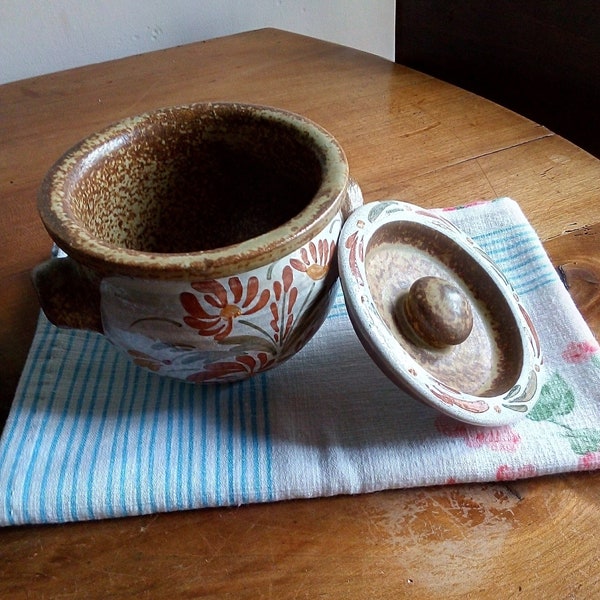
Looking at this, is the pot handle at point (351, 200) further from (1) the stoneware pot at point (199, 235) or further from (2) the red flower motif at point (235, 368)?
(2) the red flower motif at point (235, 368)

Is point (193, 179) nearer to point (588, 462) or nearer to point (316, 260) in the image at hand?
point (316, 260)

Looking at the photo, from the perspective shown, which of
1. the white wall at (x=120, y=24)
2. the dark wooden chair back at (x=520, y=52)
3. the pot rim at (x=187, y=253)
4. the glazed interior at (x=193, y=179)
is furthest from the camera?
the white wall at (x=120, y=24)

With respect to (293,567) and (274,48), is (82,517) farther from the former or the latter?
(274,48)

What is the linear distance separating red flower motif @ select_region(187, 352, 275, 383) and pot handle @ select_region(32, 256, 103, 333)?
0.07 m

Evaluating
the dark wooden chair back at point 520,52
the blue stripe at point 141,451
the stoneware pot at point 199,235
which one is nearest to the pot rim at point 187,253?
the stoneware pot at point 199,235

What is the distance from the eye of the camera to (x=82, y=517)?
355 mm

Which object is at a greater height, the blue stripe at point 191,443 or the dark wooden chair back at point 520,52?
the dark wooden chair back at point 520,52

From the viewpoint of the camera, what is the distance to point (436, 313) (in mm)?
387

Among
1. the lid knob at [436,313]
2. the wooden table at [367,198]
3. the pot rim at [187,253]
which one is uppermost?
the pot rim at [187,253]

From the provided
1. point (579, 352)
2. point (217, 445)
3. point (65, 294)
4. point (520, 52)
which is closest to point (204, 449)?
point (217, 445)

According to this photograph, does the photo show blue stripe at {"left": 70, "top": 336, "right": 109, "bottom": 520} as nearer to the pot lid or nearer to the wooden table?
the wooden table

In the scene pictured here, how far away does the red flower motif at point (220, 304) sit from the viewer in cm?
33

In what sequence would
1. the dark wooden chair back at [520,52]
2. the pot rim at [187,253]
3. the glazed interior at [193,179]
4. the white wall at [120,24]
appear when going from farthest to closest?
1. the white wall at [120,24]
2. the dark wooden chair back at [520,52]
3. the glazed interior at [193,179]
4. the pot rim at [187,253]

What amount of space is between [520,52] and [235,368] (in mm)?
595
